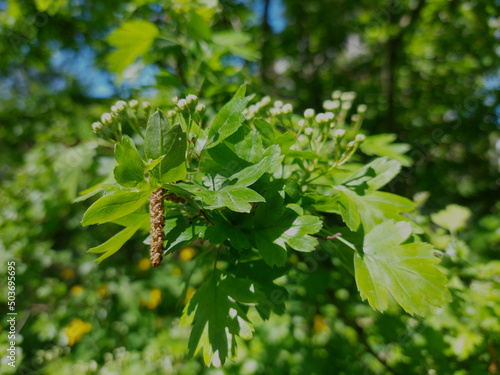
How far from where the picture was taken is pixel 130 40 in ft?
4.65

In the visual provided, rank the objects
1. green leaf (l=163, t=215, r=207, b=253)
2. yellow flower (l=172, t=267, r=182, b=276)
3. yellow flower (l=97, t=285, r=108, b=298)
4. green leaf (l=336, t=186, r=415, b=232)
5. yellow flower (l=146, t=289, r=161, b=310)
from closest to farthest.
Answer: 1. green leaf (l=163, t=215, r=207, b=253)
2. green leaf (l=336, t=186, r=415, b=232)
3. yellow flower (l=97, t=285, r=108, b=298)
4. yellow flower (l=146, t=289, r=161, b=310)
5. yellow flower (l=172, t=267, r=182, b=276)

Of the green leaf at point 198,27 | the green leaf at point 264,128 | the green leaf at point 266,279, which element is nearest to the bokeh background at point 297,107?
the green leaf at point 198,27

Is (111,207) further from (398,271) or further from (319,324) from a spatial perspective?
(319,324)

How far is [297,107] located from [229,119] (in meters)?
1.81

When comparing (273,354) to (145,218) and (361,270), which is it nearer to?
(361,270)

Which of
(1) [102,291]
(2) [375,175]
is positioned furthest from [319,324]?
(2) [375,175]

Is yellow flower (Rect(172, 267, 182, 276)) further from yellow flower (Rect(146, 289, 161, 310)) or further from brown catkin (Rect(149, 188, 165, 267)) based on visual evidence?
brown catkin (Rect(149, 188, 165, 267))

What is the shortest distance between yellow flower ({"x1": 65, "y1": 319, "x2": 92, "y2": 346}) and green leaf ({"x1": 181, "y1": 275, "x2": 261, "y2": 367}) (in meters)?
2.14

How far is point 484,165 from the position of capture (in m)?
3.10

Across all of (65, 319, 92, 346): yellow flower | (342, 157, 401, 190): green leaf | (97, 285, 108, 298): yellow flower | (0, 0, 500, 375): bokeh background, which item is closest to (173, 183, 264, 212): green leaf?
(342, 157, 401, 190): green leaf

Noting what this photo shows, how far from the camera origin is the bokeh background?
1411mm

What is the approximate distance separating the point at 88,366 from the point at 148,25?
6.65 ft

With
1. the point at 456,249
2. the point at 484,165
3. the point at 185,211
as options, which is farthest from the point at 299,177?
the point at 484,165

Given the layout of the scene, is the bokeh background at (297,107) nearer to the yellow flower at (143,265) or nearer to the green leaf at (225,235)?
the yellow flower at (143,265)
